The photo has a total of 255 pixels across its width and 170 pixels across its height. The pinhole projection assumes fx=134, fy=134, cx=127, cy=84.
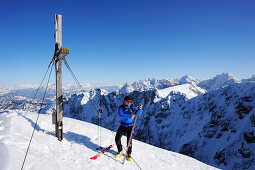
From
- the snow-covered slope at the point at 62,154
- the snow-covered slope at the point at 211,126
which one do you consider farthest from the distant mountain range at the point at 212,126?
the snow-covered slope at the point at 62,154

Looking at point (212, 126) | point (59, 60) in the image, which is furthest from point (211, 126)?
point (59, 60)

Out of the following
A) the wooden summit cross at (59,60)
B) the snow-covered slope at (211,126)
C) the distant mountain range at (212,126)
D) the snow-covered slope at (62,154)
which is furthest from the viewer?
the snow-covered slope at (211,126)

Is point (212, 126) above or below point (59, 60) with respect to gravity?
below

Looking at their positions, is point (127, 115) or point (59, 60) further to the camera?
point (59, 60)

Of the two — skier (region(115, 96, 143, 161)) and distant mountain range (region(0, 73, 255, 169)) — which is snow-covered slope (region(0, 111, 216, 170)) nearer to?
skier (region(115, 96, 143, 161))

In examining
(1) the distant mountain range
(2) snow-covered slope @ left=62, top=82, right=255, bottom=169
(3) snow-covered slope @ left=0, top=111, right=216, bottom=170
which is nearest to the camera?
(3) snow-covered slope @ left=0, top=111, right=216, bottom=170

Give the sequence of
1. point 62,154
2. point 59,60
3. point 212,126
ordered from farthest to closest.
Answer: point 212,126 → point 59,60 → point 62,154

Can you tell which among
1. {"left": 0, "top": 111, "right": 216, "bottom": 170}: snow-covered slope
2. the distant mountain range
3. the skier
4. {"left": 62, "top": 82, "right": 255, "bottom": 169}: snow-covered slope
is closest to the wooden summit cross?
{"left": 0, "top": 111, "right": 216, "bottom": 170}: snow-covered slope

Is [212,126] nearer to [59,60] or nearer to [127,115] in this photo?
[127,115]

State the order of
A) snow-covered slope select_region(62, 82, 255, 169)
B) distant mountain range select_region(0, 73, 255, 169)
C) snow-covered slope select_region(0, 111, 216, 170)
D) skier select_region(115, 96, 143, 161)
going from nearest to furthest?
snow-covered slope select_region(0, 111, 216, 170), skier select_region(115, 96, 143, 161), distant mountain range select_region(0, 73, 255, 169), snow-covered slope select_region(62, 82, 255, 169)

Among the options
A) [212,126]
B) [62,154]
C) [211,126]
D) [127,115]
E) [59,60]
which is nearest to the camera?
[62,154]

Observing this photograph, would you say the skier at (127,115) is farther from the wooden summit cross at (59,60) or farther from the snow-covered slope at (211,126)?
the snow-covered slope at (211,126)

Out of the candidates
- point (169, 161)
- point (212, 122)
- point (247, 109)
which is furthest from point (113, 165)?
point (212, 122)

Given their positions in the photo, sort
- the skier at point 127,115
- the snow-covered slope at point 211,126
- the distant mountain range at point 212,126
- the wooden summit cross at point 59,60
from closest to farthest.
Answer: the skier at point 127,115, the wooden summit cross at point 59,60, the distant mountain range at point 212,126, the snow-covered slope at point 211,126
